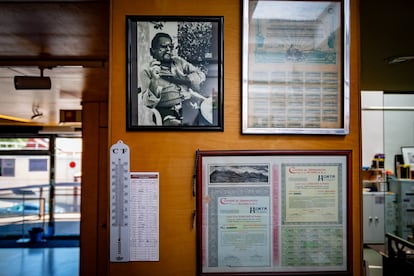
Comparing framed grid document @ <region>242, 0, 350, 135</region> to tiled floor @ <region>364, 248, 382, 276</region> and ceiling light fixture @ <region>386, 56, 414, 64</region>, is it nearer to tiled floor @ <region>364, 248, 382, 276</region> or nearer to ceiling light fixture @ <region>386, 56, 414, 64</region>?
ceiling light fixture @ <region>386, 56, 414, 64</region>

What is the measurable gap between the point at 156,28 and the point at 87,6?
24.3 inches

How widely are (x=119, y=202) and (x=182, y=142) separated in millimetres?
362

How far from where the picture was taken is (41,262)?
23.7 ft

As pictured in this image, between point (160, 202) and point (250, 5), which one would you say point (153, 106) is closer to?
point (160, 202)

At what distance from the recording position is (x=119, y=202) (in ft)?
4.97

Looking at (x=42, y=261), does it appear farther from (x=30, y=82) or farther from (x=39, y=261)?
(x=30, y=82)

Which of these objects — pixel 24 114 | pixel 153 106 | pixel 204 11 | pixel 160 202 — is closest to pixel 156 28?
pixel 204 11

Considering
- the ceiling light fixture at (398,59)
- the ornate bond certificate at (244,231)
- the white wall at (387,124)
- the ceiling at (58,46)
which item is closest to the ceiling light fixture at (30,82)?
the ceiling at (58,46)

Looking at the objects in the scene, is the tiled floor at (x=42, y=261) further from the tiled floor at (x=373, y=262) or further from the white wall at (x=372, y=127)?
the white wall at (x=372, y=127)

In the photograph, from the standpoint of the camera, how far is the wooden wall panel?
1.52 meters

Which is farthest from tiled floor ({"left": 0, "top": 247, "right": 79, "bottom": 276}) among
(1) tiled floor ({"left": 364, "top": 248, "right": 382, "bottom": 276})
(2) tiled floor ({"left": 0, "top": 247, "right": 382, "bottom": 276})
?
(1) tiled floor ({"left": 364, "top": 248, "right": 382, "bottom": 276})

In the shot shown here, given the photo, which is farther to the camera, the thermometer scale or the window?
the window

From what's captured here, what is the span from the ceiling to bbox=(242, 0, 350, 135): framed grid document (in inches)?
34.5

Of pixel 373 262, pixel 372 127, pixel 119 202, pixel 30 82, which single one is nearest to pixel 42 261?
pixel 30 82
